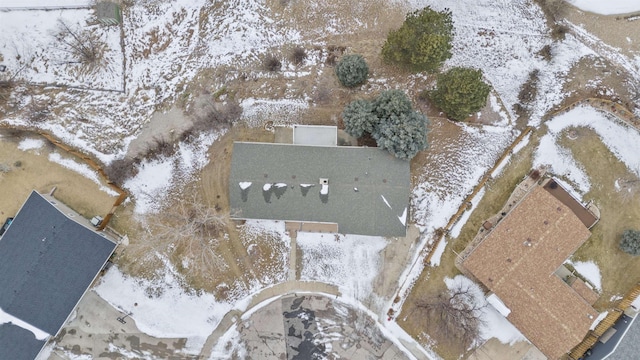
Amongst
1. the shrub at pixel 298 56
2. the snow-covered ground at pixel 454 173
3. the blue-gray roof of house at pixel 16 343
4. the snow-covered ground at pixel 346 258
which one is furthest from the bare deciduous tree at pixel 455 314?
the blue-gray roof of house at pixel 16 343

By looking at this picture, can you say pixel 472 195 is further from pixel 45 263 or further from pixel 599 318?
pixel 45 263

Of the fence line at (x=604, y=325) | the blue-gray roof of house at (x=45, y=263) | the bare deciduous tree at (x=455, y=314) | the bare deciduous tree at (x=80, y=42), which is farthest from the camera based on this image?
the bare deciduous tree at (x=80, y=42)

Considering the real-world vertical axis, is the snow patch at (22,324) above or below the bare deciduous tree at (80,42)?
below

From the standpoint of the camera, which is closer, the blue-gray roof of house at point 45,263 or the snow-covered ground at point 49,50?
the blue-gray roof of house at point 45,263

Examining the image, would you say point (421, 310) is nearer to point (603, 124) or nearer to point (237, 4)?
point (603, 124)

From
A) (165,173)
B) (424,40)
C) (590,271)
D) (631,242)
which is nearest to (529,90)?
(424,40)

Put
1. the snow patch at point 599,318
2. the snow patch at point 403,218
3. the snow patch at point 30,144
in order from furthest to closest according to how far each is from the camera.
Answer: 1. the snow patch at point 30,144
2. the snow patch at point 599,318
3. the snow patch at point 403,218

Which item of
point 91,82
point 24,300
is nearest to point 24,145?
point 91,82

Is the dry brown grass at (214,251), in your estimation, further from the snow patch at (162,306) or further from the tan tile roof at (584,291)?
the tan tile roof at (584,291)
